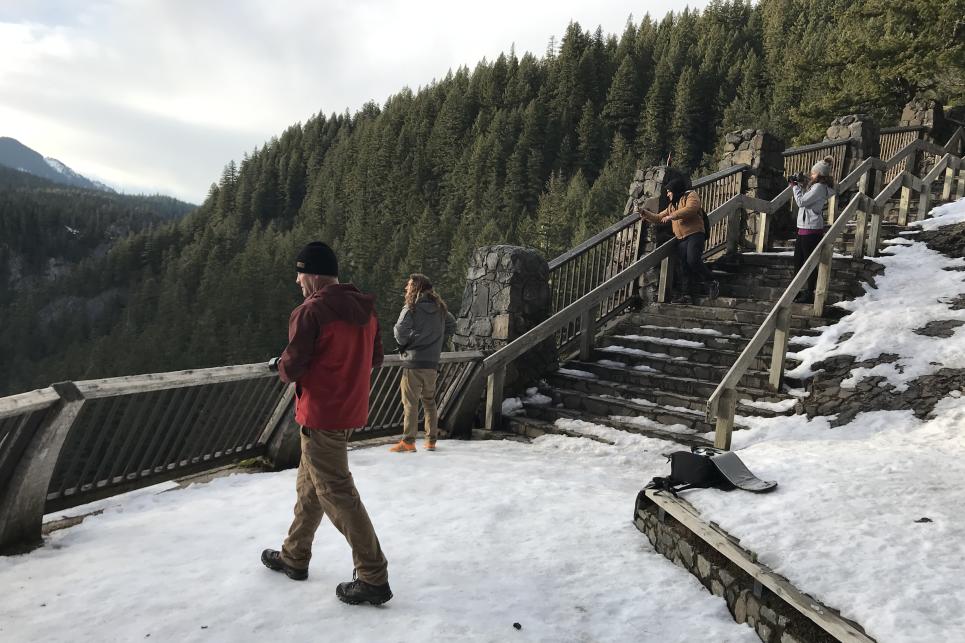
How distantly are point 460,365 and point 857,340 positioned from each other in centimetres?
430

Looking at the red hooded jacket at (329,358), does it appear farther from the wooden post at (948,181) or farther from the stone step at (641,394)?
the wooden post at (948,181)

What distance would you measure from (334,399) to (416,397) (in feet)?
10.2

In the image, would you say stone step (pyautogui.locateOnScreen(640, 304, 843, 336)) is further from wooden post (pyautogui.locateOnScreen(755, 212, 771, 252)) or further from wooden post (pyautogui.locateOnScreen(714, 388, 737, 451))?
wooden post (pyautogui.locateOnScreen(714, 388, 737, 451))

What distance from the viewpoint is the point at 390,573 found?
3.21 metres

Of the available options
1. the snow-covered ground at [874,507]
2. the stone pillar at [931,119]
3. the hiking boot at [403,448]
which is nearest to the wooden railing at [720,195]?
the snow-covered ground at [874,507]

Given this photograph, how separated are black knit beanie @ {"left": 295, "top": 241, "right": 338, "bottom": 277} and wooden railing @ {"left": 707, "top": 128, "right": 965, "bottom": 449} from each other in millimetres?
3304

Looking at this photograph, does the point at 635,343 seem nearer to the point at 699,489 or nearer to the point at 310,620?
the point at 699,489

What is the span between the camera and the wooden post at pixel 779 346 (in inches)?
239

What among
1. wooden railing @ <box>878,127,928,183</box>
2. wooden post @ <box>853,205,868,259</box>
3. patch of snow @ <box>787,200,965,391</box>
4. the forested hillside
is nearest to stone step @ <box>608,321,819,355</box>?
patch of snow @ <box>787,200,965,391</box>

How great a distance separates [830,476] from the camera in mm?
3695

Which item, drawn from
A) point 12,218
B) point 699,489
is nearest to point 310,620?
point 699,489

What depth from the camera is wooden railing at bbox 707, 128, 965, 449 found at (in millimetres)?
4973

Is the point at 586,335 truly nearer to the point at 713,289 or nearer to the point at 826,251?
the point at 713,289

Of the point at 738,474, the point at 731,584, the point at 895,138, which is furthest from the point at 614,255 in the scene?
the point at 895,138
